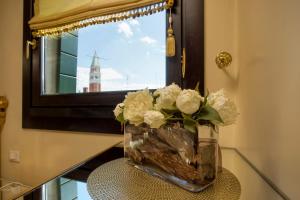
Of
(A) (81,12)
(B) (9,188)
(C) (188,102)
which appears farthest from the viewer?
Result: (B) (9,188)

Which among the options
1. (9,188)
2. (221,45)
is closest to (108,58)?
(221,45)

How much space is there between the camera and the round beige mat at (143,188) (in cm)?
47

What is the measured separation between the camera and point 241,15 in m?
0.96

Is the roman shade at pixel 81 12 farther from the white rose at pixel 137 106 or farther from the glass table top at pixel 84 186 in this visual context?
the glass table top at pixel 84 186

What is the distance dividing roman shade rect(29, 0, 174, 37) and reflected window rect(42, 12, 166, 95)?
0.09 metres

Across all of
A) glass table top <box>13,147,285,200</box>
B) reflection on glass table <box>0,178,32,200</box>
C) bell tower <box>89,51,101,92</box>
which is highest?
bell tower <box>89,51,101,92</box>

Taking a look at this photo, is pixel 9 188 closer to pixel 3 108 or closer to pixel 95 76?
pixel 3 108

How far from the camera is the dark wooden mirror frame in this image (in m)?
1.08

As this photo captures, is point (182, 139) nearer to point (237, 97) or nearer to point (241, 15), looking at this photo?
point (237, 97)

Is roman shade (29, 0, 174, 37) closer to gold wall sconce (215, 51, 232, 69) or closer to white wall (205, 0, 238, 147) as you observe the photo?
white wall (205, 0, 238, 147)

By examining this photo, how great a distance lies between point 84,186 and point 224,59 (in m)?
0.80

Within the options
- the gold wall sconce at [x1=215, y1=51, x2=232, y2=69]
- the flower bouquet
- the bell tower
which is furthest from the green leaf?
the bell tower

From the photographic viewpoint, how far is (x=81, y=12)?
1262 mm

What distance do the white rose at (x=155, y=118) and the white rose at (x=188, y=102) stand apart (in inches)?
2.0
